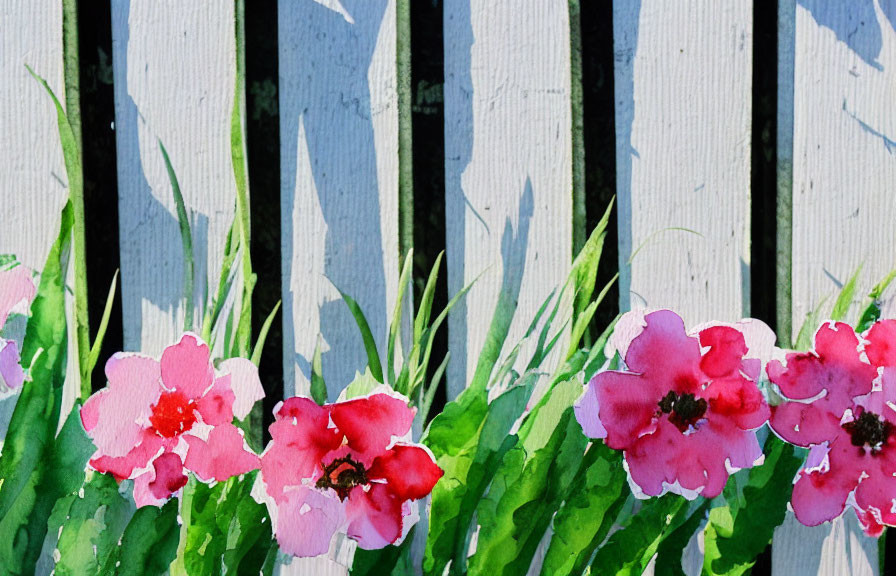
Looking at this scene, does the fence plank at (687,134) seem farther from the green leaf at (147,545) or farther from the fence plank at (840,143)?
the green leaf at (147,545)

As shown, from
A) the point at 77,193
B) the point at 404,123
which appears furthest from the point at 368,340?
the point at 77,193

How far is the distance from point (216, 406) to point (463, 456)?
25cm

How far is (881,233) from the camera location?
96cm

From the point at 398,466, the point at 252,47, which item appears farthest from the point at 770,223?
the point at 252,47

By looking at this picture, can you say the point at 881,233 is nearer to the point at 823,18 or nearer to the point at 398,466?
the point at 823,18

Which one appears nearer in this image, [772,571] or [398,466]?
[398,466]

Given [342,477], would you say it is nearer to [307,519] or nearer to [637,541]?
[307,519]

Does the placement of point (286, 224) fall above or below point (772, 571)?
above

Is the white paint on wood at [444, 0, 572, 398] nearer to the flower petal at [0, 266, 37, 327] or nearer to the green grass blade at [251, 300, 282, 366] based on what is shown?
the green grass blade at [251, 300, 282, 366]

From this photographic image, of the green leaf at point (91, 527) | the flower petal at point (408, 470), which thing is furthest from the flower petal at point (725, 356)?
the green leaf at point (91, 527)

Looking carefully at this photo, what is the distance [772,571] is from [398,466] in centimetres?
45

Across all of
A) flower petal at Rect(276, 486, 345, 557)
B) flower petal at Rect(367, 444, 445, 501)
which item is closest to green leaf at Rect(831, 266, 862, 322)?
flower petal at Rect(367, 444, 445, 501)

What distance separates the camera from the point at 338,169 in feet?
3.16

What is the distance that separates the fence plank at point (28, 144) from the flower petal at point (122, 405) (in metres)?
0.09
